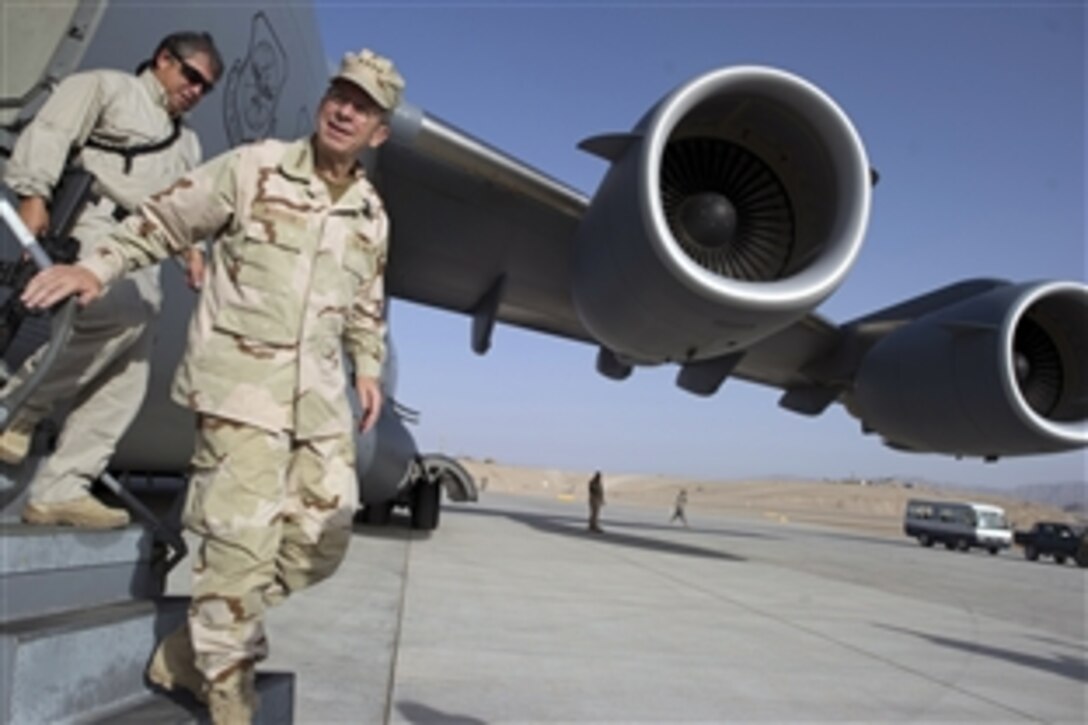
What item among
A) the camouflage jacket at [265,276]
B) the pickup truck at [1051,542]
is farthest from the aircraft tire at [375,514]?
the pickup truck at [1051,542]

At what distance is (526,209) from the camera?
6.55 meters

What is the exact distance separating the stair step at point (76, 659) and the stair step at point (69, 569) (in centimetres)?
4

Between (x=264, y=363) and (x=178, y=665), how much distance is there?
617 millimetres

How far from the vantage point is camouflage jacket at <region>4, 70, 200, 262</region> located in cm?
190

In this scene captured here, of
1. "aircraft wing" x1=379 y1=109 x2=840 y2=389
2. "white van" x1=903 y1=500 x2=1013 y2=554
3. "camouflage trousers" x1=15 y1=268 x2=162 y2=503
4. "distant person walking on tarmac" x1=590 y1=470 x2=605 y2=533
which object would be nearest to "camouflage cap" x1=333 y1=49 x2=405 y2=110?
"camouflage trousers" x1=15 y1=268 x2=162 y2=503

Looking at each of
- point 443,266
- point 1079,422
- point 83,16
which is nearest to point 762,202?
point 1079,422

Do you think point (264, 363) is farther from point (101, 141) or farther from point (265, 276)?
point (101, 141)

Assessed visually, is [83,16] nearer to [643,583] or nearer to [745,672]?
[745,672]

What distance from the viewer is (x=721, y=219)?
5.11 meters

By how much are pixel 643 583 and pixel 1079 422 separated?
10.2ft

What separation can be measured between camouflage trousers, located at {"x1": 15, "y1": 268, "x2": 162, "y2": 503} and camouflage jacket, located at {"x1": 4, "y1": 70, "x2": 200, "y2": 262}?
0.17 m

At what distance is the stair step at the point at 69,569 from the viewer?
167cm

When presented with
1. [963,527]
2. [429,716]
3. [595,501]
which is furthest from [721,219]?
[963,527]

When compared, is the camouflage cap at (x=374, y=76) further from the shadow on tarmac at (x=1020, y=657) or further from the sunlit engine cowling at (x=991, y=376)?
the sunlit engine cowling at (x=991, y=376)
